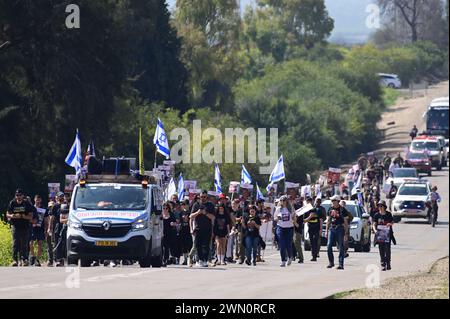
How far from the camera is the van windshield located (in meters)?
29.8

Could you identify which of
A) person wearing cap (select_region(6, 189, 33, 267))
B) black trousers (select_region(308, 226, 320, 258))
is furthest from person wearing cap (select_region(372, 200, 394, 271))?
person wearing cap (select_region(6, 189, 33, 267))

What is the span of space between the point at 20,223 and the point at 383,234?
315 inches

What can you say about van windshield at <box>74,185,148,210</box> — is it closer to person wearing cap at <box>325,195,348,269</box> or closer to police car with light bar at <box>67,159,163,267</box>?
police car with light bar at <box>67,159,163,267</box>

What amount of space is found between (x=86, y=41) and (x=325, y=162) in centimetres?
3707

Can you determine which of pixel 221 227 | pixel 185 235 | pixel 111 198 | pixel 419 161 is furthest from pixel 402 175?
pixel 111 198

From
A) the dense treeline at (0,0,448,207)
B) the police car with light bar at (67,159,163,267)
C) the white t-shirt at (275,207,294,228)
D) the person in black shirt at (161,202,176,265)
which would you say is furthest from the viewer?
the dense treeline at (0,0,448,207)

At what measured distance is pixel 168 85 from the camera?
85.8 metres

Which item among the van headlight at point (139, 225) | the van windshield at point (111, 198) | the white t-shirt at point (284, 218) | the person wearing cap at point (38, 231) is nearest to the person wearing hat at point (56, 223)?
the person wearing cap at point (38, 231)

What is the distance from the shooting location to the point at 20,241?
31250 millimetres

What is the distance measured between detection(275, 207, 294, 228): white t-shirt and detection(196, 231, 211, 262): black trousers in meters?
1.87

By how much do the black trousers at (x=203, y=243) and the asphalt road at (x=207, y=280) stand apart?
66 centimetres

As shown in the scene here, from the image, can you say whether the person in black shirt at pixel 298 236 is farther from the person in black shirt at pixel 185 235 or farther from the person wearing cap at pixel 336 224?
the person in black shirt at pixel 185 235

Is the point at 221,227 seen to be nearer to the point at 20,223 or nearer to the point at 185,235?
the point at 185,235

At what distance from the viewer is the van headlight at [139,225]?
29.4 metres
